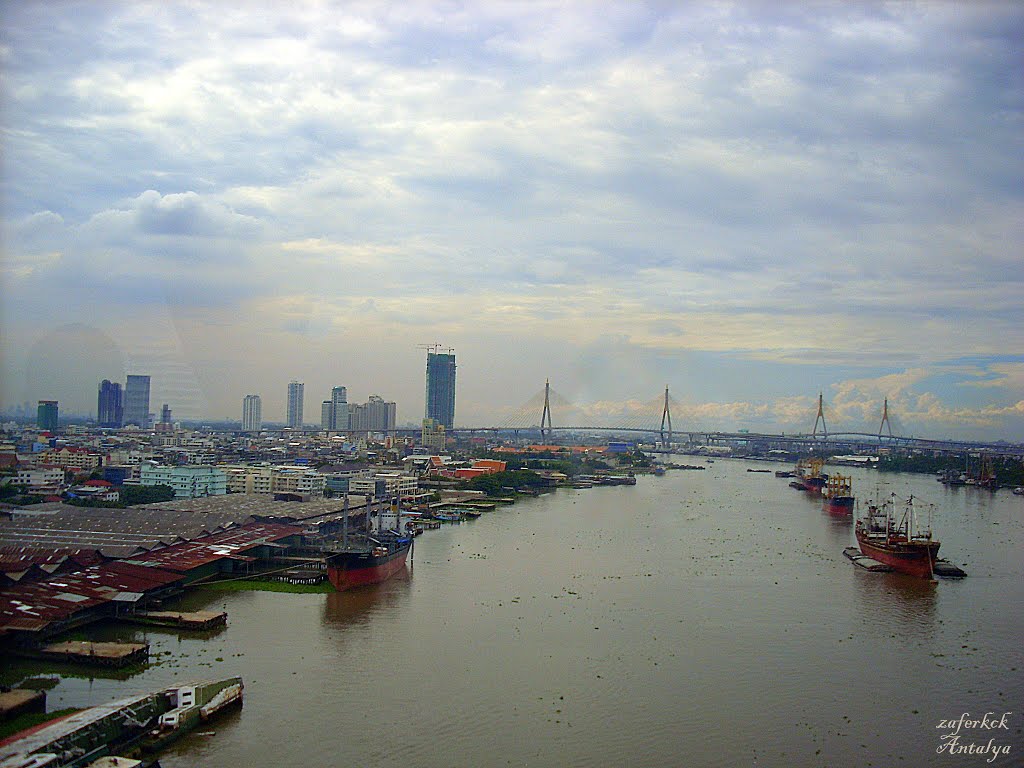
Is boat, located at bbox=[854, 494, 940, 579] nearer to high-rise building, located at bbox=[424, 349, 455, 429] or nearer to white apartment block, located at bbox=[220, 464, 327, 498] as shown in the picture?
white apartment block, located at bbox=[220, 464, 327, 498]

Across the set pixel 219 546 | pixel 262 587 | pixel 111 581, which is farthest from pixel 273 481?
pixel 111 581

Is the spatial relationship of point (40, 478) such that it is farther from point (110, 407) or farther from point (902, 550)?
point (902, 550)

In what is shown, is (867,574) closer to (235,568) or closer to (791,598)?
(791,598)

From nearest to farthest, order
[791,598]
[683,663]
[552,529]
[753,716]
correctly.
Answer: [753,716] → [683,663] → [791,598] → [552,529]

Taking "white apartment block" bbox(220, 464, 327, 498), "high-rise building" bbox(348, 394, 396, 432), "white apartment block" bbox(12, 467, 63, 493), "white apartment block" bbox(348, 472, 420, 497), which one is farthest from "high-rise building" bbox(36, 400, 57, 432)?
"high-rise building" bbox(348, 394, 396, 432)

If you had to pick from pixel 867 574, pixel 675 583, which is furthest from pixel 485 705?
pixel 867 574
